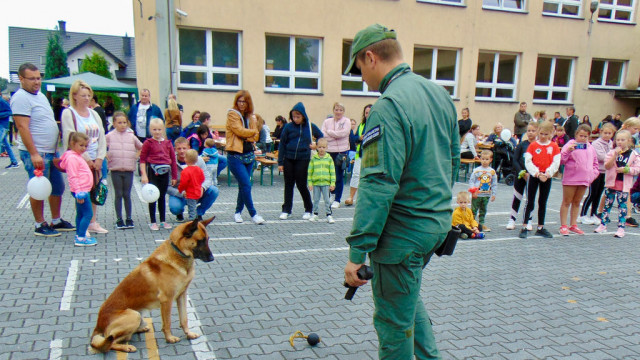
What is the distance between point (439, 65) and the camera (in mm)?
17578

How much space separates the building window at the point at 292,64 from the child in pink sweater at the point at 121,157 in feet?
28.8

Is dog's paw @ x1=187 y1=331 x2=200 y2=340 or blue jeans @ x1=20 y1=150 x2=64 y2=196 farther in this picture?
blue jeans @ x1=20 y1=150 x2=64 y2=196

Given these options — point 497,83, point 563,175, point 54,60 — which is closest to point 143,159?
point 563,175

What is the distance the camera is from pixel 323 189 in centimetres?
807

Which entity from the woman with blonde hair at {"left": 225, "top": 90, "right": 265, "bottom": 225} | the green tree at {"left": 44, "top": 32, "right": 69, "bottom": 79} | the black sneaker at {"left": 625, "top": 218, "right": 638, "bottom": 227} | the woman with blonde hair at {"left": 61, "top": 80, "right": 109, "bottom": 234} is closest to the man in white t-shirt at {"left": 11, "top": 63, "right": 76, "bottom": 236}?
the woman with blonde hair at {"left": 61, "top": 80, "right": 109, "bottom": 234}

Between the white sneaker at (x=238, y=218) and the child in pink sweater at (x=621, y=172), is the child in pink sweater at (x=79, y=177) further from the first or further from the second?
the child in pink sweater at (x=621, y=172)

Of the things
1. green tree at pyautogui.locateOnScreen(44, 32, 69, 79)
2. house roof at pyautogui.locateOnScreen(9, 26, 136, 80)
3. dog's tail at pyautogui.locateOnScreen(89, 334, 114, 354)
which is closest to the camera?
dog's tail at pyautogui.locateOnScreen(89, 334, 114, 354)

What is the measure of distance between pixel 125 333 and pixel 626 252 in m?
7.06

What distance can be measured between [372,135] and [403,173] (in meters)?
0.28

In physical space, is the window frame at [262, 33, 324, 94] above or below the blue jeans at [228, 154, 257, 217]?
above

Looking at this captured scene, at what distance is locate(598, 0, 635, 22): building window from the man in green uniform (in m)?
21.1

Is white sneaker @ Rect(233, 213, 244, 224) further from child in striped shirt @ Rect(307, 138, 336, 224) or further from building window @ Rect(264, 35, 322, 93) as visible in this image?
building window @ Rect(264, 35, 322, 93)

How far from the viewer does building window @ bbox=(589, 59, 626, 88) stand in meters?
19.7

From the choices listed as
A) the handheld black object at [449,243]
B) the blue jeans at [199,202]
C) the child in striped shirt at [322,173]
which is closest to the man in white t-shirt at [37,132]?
the blue jeans at [199,202]
